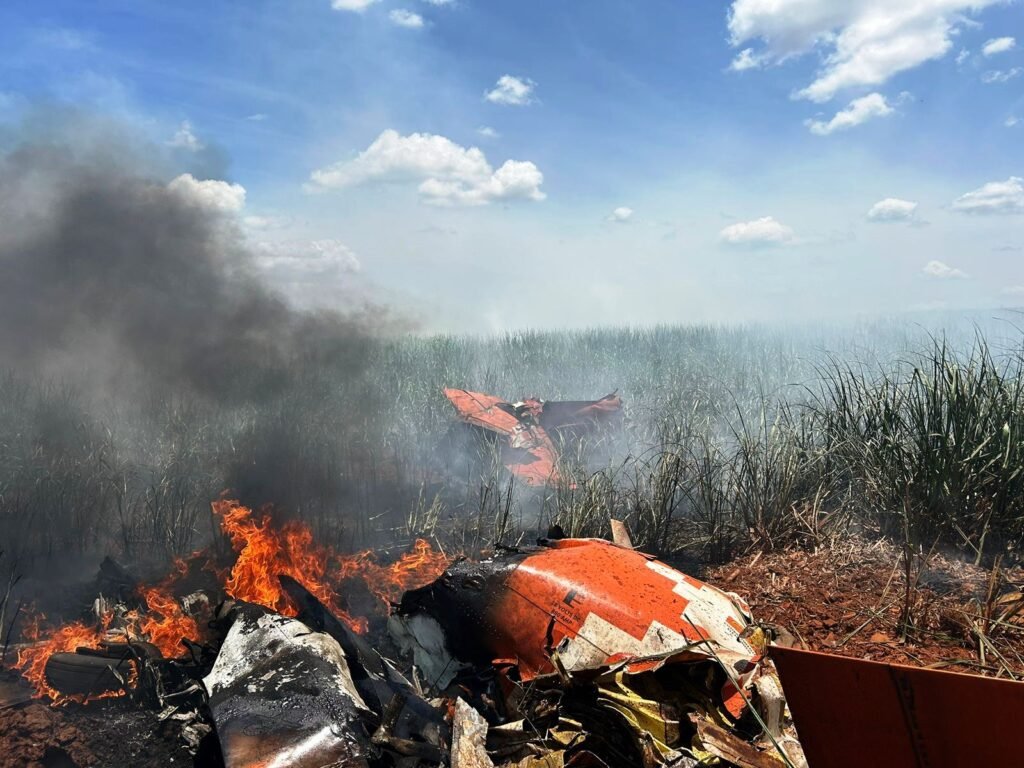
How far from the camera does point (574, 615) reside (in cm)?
369

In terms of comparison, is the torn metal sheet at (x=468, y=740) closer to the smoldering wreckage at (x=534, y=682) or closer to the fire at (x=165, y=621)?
the smoldering wreckage at (x=534, y=682)

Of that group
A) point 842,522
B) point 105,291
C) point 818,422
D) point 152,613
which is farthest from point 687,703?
point 105,291

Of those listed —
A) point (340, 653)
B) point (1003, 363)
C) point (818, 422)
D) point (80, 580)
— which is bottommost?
point (80, 580)

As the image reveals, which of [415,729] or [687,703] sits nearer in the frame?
[687,703]

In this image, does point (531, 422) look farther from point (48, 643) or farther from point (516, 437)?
point (48, 643)

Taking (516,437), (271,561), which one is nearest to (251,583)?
(271,561)

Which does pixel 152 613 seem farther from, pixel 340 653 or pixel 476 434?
pixel 476 434

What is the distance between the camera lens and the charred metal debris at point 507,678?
10.1 ft

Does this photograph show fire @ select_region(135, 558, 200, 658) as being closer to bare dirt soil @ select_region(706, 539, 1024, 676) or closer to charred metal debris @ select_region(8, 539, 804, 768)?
charred metal debris @ select_region(8, 539, 804, 768)

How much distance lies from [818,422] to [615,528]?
427 cm

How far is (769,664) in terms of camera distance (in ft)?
12.0

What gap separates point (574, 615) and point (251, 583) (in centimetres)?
378

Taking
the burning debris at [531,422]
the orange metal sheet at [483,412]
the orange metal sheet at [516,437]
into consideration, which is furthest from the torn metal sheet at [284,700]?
the orange metal sheet at [483,412]

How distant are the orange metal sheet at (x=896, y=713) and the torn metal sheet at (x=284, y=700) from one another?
2.29 metres
